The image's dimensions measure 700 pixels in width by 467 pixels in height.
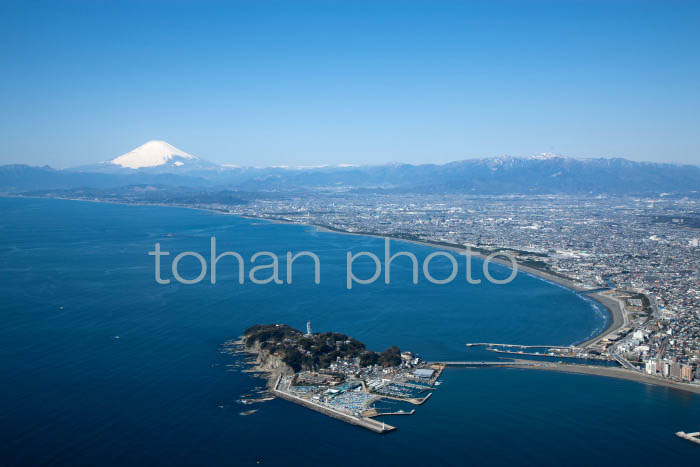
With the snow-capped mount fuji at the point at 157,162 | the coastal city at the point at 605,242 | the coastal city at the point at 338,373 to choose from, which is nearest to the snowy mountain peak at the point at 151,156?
the snow-capped mount fuji at the point at 157,162

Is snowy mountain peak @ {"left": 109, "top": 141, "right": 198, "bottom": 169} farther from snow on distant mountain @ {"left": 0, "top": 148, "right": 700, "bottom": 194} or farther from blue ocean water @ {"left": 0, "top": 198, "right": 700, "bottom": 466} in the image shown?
blue ocean water @ {"left": 0, "top": 198, "right": 700, "bottom": 466}

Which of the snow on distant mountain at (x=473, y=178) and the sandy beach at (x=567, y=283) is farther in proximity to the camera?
the snow on distant mountain at (x=473, y=178)

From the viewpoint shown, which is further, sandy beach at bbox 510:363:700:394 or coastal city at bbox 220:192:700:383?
coastal city at bbox 220:192:700:383

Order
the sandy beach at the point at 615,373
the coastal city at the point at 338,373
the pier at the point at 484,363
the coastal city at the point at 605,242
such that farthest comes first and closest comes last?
the coastal city at the point at 605,242 → the pier at the point at 484,363 → the sandy beach at the point at 615,373 → the coastal city at the point at 338,373

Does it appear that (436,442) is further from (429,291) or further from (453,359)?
(429,291)

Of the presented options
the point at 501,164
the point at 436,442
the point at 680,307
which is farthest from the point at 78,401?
the point at 501,164

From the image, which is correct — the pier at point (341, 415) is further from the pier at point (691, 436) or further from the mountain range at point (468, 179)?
the mountain range at point (468, 179)

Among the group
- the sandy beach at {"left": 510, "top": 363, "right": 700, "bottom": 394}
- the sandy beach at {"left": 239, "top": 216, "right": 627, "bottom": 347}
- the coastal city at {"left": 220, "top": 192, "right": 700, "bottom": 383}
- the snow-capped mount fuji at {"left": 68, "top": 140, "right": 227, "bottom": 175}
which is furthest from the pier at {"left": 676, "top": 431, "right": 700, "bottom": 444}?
the snow-capped mount fuji at {"left": 68, "top": 140, "right": 227, "bottom": 175}

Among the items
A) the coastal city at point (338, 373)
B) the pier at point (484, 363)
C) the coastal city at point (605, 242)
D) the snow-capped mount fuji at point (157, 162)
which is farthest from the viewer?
the snow-capped mount fuji at point (157, 162)
